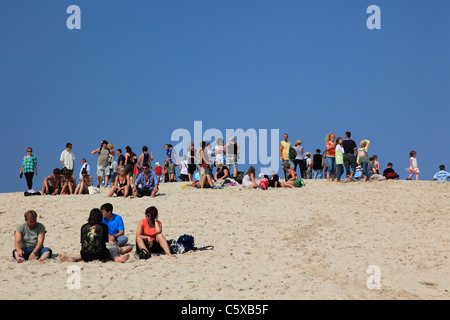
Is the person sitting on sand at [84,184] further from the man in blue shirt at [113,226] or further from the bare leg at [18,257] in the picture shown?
the bare leg at [18,257]

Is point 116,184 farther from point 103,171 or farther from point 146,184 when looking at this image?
point 103,171

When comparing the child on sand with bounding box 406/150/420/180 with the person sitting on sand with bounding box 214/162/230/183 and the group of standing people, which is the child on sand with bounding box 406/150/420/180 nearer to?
the group of standing people

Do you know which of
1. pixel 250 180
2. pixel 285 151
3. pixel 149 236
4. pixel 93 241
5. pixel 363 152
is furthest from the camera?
pixel 285 151

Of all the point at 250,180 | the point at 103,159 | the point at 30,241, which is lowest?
the point at 30,241

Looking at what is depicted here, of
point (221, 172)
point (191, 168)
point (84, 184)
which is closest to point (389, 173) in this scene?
point (221, 172)

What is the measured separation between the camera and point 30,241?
11.0m

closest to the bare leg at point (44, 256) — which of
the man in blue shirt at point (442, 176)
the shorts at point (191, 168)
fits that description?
the shorts at point (191, 168)

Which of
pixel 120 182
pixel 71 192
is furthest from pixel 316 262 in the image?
pixel 71 192

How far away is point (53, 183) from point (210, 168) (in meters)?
5.86

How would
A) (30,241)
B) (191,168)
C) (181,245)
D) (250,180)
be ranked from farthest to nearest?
(191,168), (250,180), (181,245), (30,241)

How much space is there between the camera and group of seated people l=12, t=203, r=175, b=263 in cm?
1070

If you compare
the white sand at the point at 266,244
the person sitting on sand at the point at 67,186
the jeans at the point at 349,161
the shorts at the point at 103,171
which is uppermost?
the jeans at the point at 349,161

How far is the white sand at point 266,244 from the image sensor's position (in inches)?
367
